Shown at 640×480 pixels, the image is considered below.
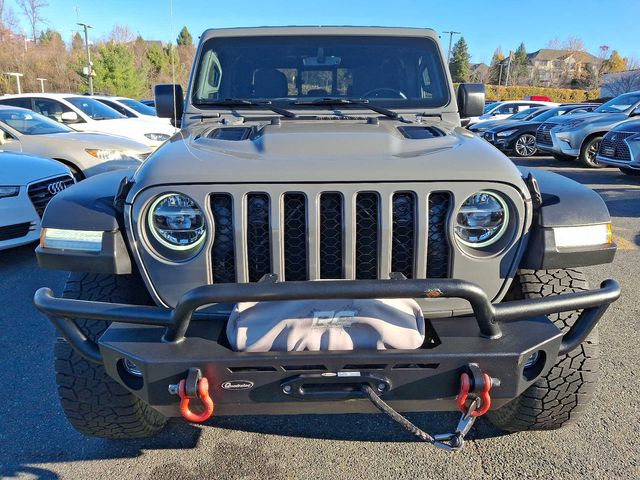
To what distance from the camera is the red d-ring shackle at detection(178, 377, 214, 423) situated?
64.5 inches

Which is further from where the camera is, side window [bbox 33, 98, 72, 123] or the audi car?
Result: the audi car

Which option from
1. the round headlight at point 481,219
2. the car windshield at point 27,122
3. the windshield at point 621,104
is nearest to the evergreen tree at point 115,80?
the car windshield at point 27,122

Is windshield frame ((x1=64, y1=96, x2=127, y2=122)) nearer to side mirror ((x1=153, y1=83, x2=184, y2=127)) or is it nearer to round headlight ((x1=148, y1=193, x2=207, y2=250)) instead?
side mirror ((x1=153, y1=83, x2=184, y2=127))

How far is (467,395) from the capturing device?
1.68m

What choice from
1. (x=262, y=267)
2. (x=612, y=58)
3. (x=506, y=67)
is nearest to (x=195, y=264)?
(x=262, y=267)

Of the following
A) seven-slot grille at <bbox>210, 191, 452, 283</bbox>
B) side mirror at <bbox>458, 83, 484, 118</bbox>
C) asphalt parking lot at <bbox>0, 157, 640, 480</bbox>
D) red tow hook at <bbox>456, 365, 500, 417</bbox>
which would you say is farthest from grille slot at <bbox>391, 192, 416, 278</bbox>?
side mirror at <bbox>458, 83, 484, 118</bbox>

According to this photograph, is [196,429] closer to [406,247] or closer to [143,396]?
[143,396]

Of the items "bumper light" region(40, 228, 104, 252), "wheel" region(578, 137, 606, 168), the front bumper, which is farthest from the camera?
"wheel" region(578, 137, 606, 168)

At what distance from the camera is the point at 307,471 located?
7.45ft

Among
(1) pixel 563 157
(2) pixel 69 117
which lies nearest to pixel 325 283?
(2) pixel 69 117

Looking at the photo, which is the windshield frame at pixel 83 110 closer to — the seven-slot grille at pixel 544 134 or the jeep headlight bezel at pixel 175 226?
the jeep headlight bezel at pixel 175 226

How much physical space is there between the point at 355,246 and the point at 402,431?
1.22 metres

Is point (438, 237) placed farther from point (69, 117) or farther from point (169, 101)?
point (69, 117)

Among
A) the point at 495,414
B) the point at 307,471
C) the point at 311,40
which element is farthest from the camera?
the point at 311,40
